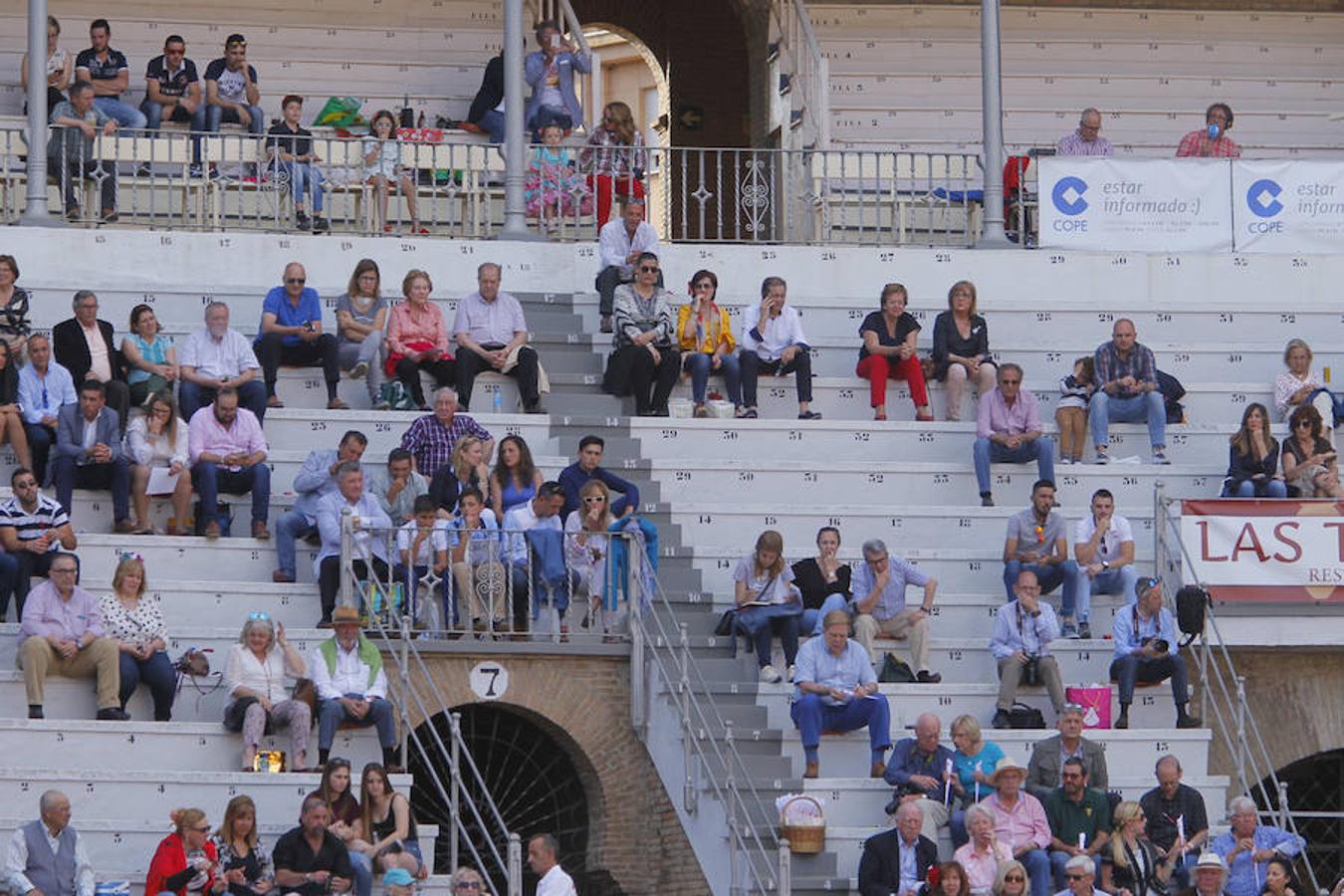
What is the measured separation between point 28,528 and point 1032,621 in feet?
22.0

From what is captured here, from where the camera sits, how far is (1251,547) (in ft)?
73.9

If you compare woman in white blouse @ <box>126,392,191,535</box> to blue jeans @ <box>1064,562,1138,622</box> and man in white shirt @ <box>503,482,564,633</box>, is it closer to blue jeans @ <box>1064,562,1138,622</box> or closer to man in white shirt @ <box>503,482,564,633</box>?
man in white shirt @ <box>503,482,564,633</box>

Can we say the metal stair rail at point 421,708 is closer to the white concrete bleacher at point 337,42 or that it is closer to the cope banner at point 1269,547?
the cope banner at point 1269,547

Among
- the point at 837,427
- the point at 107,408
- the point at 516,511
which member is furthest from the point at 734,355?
the point at 107,408

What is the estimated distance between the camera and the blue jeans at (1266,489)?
2300 cm

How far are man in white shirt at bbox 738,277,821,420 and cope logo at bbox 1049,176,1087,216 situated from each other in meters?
3.36

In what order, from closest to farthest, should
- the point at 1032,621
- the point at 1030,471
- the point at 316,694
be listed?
1. the point at 316,694
2. the point at 1032,621
3. the point at 1030,471

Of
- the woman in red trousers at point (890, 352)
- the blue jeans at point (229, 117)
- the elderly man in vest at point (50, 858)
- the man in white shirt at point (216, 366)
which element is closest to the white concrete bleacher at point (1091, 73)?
the woman in red trousers at point (890, 352)

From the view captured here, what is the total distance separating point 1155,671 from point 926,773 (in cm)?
223

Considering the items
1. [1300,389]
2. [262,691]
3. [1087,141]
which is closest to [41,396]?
[262,691]

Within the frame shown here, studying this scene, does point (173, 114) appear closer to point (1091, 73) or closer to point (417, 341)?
point (417, 341)

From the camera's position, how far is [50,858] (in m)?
18.3

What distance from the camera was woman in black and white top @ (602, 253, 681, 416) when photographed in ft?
79.1

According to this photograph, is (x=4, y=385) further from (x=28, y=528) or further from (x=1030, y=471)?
(x=1030, y=471)
